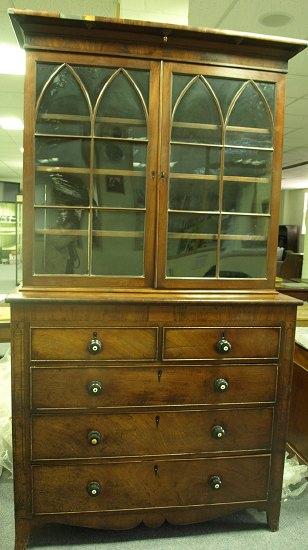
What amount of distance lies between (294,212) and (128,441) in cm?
1297

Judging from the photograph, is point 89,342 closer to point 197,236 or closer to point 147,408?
point 147,408

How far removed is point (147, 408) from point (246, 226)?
2.99ft

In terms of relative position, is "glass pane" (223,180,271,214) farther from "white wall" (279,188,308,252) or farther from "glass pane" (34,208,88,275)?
"white wall" (279,188,308,252)

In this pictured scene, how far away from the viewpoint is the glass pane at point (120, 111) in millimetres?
1775

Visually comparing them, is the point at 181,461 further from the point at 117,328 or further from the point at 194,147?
the point at 194,147

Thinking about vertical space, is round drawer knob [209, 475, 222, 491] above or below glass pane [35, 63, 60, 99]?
below

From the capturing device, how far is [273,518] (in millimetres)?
2006

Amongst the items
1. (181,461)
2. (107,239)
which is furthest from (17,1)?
(181,461)

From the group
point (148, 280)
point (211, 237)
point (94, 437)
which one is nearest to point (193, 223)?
point (211, 237)

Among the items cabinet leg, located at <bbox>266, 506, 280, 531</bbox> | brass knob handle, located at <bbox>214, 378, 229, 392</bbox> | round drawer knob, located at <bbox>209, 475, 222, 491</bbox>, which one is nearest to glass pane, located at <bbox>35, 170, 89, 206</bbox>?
brass knob handle, located at <bbox>214, 378, 229, 392</bbox>

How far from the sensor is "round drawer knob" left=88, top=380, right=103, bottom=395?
5.77 feet

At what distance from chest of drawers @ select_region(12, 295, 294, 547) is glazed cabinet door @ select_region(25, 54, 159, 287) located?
0.20m

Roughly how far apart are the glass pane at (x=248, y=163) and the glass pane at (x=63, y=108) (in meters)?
0.62

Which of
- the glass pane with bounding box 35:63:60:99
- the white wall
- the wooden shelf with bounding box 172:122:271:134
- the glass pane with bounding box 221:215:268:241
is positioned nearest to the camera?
the glass pane with bounding box 35:63:60:99
